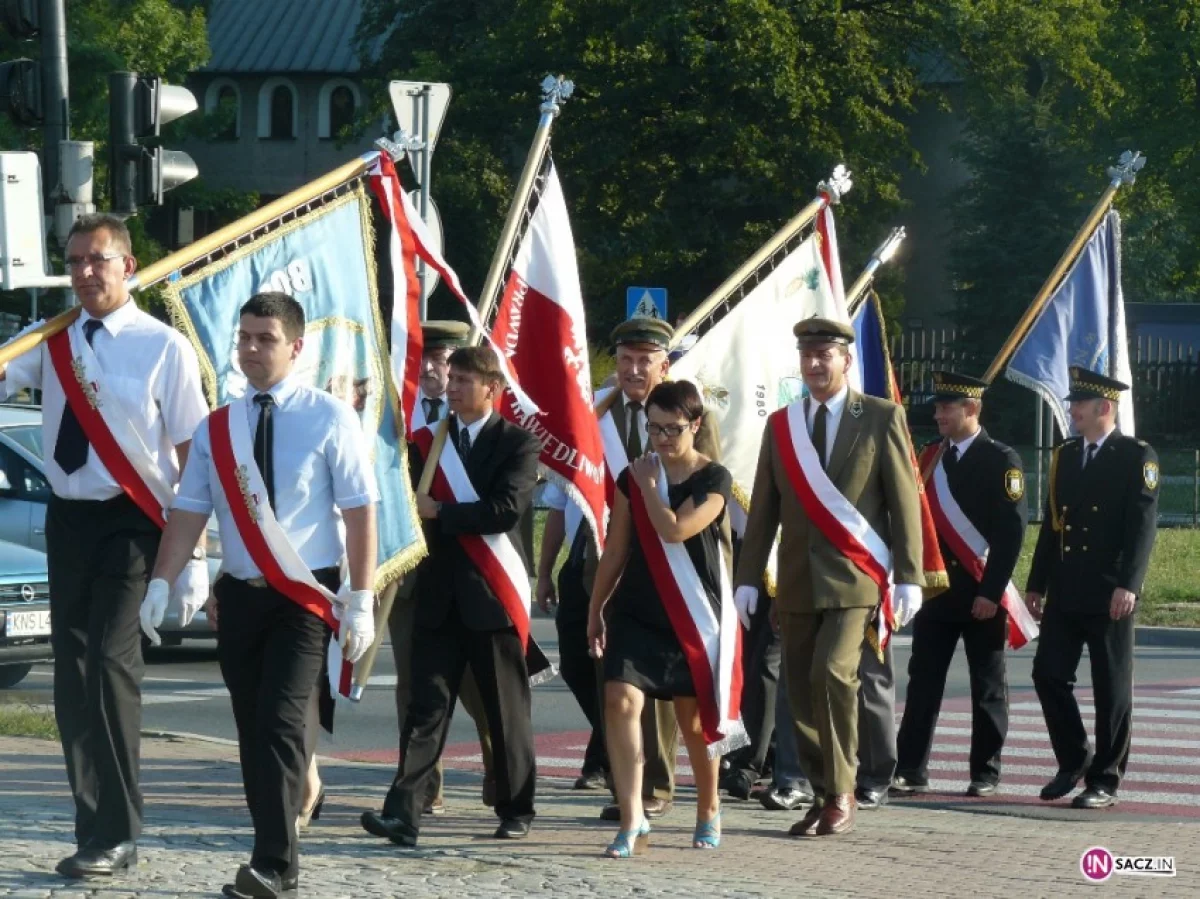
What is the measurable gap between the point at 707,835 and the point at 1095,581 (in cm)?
257

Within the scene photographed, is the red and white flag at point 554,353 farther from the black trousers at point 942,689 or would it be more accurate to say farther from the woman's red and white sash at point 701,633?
the black trousers at point 942,689

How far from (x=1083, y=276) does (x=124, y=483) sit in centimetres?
647

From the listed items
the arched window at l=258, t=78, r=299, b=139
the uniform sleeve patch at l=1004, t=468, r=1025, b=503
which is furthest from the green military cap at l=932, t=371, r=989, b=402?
the arched window at l=258, t=78, r=299, b=139

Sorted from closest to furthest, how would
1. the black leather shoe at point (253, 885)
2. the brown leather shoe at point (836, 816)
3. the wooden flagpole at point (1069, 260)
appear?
the black leather shoe at point (253, 885) → the brown leather shoe at point (836, 816) → the wooden flagpole at point (1069, 260)

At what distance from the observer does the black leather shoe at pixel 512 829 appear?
789cm

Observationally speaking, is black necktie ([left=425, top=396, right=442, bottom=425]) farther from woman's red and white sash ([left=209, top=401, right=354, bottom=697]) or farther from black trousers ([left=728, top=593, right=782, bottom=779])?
woman's red and white sash ([left=209, top=401, right=354, bottom=697])

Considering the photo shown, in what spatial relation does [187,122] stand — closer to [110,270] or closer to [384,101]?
[384,101]

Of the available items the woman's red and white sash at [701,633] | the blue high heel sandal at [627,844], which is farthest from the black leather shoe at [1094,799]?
the blue high heel sandal at [627,844]

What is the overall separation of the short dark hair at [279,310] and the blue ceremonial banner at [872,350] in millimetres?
4698

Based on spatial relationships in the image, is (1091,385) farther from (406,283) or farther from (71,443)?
(71,443)

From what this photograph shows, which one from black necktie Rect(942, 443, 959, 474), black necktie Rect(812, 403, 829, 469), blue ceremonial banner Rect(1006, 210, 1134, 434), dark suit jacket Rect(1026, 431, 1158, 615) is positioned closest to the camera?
black necktie Rect(812, 403, 829, 469)

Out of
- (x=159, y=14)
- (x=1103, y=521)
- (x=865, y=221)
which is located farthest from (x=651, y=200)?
(x=1103, y=521)

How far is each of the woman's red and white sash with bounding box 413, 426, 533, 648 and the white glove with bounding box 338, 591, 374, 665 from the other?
54.9 inches

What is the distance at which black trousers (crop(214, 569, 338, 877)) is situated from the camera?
645 centimetres
